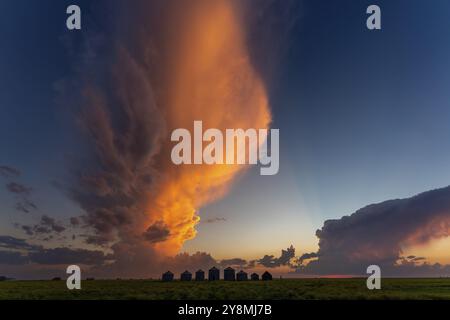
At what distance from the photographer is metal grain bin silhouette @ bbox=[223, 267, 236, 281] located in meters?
151

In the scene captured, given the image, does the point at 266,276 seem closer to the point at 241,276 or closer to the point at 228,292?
the point at 241,276

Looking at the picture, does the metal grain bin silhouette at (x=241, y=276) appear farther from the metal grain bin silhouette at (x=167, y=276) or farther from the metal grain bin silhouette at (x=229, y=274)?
the metal grain bin silhouette at (x=167, y=276)

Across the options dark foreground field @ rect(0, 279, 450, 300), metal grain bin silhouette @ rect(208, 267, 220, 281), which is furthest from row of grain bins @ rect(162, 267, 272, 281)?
dark foreground field @ rect(0, 279, 450, 300)

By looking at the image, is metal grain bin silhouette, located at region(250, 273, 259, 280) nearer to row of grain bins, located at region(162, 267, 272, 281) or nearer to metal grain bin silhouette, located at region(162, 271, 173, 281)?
row of grain bins, located at region(162, 267, 272, 281)

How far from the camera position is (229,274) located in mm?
151250

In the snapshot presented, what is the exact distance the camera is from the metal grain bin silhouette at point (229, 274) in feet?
A: 494

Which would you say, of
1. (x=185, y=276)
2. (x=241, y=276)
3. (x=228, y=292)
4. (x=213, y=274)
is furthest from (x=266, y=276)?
(x=228, y=292)
